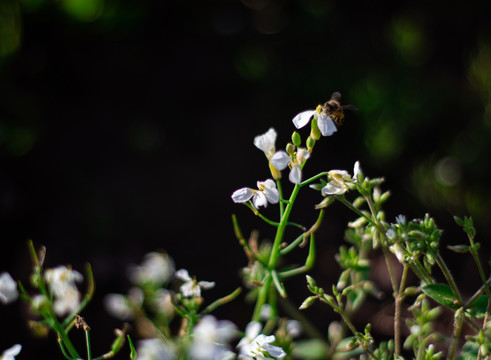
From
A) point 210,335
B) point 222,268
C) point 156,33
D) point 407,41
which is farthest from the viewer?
point 156,33

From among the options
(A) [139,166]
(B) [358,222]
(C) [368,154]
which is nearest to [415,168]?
(C) [368,154]

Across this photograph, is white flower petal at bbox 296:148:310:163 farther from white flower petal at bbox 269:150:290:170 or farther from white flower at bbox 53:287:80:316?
white flower at bbox 53:287:80:316

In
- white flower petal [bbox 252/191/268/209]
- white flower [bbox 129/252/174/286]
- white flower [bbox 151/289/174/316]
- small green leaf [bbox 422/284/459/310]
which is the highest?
white flower petal [bbox 252/191/268/209]

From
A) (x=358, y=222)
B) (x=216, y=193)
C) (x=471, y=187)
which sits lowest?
Answer: (x=216, y=193)

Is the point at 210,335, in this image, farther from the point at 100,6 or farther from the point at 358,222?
the point at 100,6

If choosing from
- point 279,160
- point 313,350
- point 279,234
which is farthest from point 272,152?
point 313,350

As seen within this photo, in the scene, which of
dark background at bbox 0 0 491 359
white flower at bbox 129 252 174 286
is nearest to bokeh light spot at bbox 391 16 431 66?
dark background at bbox 0 0 491 359
